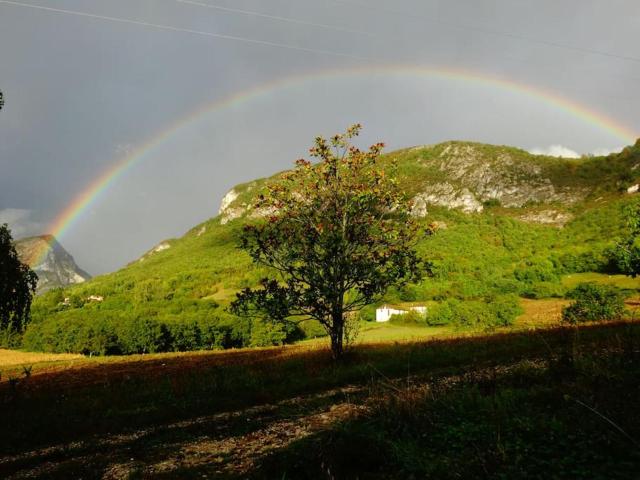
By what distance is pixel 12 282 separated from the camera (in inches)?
717

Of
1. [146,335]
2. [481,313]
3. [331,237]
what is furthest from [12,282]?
[481,313]

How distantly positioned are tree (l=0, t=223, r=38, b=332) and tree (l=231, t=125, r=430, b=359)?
1110 cm

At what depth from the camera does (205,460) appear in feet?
20.4

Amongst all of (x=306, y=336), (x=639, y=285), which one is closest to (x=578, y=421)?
(x=306, y=336)

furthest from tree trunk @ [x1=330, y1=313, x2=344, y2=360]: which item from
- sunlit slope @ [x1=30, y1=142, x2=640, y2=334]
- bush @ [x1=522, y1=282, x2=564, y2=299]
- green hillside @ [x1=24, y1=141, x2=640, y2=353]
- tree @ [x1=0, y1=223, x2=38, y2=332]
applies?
bush @ [x1=522, y1=282, x2=564, y2=299]

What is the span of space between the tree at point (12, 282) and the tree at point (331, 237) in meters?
11.1

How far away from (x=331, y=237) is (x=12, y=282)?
49.5 ft

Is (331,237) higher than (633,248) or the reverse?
the reverse

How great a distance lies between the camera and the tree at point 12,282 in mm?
18031

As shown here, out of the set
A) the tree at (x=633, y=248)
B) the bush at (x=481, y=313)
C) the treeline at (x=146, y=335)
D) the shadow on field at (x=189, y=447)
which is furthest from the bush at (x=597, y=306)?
the treeline at (x=146, y=335)

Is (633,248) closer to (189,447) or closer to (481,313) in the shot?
(481,313)

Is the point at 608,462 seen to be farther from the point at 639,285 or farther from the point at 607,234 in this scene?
the point at 607,234

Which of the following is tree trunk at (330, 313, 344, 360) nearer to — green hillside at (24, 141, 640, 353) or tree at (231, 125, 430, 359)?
tree at (231, 125, 430, 359)

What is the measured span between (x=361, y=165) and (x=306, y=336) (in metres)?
63.6
